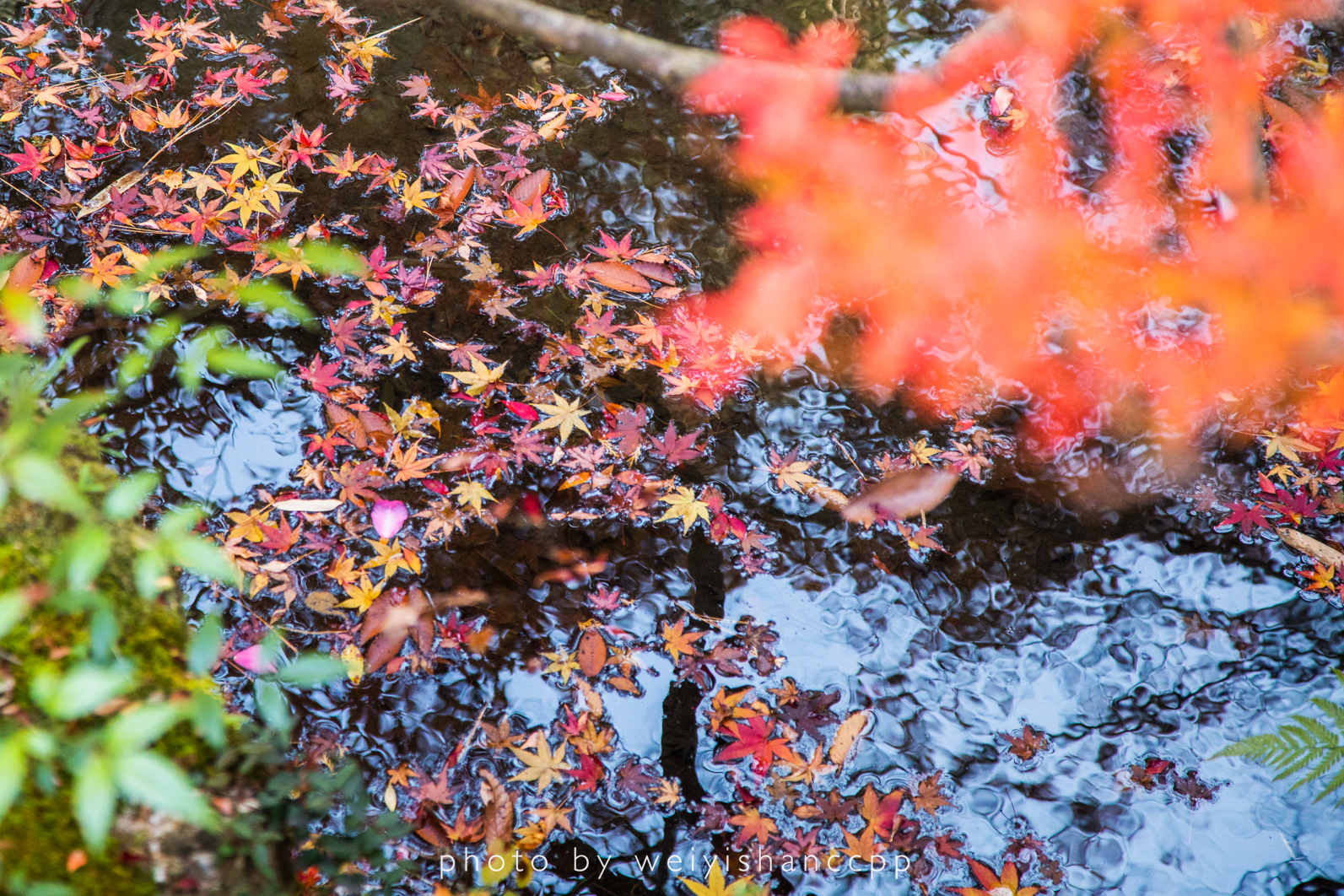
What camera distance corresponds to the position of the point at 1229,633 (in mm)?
2502

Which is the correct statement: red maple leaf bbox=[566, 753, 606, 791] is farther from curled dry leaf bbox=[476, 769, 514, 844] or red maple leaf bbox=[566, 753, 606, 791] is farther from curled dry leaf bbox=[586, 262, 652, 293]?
curled dry leaf bbox=[586, 262, 652, 293]

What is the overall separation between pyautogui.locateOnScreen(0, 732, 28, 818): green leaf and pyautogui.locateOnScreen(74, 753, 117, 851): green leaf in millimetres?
64

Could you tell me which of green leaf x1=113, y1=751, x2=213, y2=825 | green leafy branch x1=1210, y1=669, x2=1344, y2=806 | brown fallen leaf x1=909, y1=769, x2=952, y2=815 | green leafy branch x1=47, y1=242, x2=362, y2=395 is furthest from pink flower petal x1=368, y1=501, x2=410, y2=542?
green leafy branch x1=1210, y1=669, x2=1344, y2=806

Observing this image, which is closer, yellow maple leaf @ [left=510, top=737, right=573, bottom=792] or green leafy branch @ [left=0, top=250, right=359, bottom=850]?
green leafy branch @ [left=0, top=250, right=359, bottom=850]

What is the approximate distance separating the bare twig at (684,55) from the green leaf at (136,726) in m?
3.61

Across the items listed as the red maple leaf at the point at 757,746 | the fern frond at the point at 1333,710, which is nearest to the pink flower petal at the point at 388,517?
the red maple leaf at the point at 757,746

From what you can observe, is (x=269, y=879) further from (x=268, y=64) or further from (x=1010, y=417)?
(x=268, y=64)

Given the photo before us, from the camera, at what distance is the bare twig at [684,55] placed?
3.86 metres

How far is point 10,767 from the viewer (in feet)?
3.00

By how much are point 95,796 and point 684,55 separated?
3884 mm

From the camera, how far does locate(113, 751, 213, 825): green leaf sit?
894 millimetres

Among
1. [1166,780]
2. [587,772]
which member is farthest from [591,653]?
[1166,780]

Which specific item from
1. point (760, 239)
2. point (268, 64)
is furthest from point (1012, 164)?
point (268, 64)

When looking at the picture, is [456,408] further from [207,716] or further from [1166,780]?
[1166,780]
